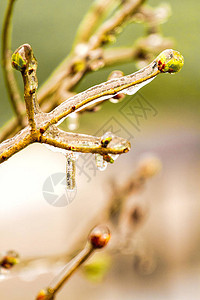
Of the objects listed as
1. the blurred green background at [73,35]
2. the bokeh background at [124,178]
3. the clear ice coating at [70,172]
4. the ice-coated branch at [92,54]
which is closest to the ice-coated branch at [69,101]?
the clear ice coating at [70,172]

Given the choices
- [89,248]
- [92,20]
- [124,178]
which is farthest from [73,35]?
[89,248]

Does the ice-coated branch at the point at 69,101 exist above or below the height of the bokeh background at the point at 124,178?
below

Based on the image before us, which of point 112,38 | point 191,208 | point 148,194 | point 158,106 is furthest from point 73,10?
point 191,208

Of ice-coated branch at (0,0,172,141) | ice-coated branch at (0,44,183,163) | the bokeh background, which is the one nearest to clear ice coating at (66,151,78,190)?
ice-coated branch at (0,44,183,163)

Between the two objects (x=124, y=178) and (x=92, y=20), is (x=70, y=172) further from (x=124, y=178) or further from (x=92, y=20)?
(x=124, y=178)

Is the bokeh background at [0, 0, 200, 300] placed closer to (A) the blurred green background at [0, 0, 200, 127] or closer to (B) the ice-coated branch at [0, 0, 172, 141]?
(A) the blurred green background at [0, 0, 200, 127]

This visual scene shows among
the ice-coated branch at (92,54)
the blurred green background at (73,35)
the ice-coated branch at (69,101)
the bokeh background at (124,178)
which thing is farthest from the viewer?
the bokeh background at (124,178)

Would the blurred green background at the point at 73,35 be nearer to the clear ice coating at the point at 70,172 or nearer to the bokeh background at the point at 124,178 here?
the bokeh background at the point at 124,178

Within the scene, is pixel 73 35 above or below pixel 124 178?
above
